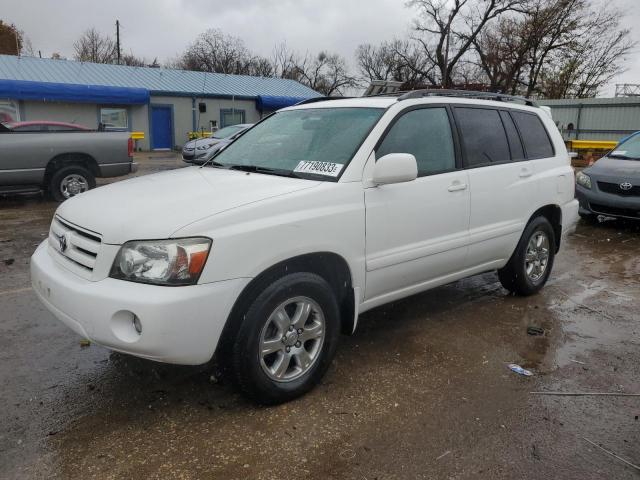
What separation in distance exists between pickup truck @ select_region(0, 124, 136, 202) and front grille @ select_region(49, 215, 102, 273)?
7.30 m

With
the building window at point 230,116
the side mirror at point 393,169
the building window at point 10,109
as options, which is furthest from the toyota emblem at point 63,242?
the building window at point 230,116

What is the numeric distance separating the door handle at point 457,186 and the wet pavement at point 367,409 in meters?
1.17

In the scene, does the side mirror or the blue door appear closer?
the side mirror

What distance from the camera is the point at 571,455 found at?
272cm

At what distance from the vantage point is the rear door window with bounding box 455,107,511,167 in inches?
166

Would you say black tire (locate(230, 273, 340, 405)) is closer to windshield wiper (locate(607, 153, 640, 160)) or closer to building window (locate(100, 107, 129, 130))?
windshield wiper (locate(607, 153, 640, 160))

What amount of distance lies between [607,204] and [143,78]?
2526cm

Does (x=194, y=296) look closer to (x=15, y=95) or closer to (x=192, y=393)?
(x=192, y=393)

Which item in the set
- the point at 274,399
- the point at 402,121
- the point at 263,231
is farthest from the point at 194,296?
the point at 402,121

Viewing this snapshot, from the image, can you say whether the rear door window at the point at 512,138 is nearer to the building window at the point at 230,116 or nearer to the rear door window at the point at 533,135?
the rear door window at the point at 533,135

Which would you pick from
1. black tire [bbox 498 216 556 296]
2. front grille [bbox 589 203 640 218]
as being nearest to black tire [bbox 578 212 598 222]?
front grille [bbox 589 203 640 218]

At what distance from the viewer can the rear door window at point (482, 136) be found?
4227 millimetres

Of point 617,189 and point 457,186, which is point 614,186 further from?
point 457,186

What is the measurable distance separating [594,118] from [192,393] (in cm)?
2504
